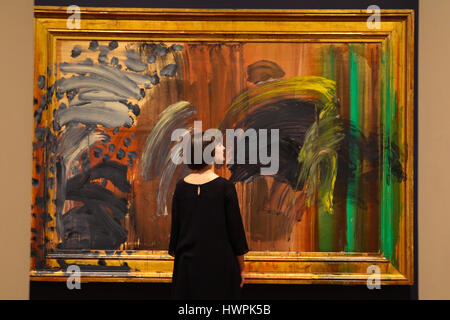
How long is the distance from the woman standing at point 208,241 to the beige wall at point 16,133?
1.25m

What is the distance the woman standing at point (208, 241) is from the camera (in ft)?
6.34

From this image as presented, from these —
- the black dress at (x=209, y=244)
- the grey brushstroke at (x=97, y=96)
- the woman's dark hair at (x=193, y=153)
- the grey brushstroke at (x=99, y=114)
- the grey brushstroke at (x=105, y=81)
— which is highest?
the grey brushstroke at (x=105, y=81)

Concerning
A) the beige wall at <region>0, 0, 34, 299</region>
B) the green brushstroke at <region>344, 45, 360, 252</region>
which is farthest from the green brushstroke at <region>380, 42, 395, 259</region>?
the beige wall at <region>0, 0, 34, 299</region>

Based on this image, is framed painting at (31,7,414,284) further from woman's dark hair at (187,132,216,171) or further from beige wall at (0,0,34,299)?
woman's dark hair at (187,132,216,171)

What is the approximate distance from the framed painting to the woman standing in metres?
0.67

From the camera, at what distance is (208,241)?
1.93 metres

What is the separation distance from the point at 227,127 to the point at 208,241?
916 millimetres

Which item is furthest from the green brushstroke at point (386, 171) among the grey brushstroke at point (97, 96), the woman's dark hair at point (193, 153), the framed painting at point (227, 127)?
the grey brushstroke at point (97, 96)

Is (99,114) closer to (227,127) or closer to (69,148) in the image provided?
(69,148)

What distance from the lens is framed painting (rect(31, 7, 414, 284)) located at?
8.63 feet

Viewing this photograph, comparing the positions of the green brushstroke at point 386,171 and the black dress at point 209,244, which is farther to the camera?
the green brushstroke at point 386,171

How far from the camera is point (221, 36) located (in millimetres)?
2639
